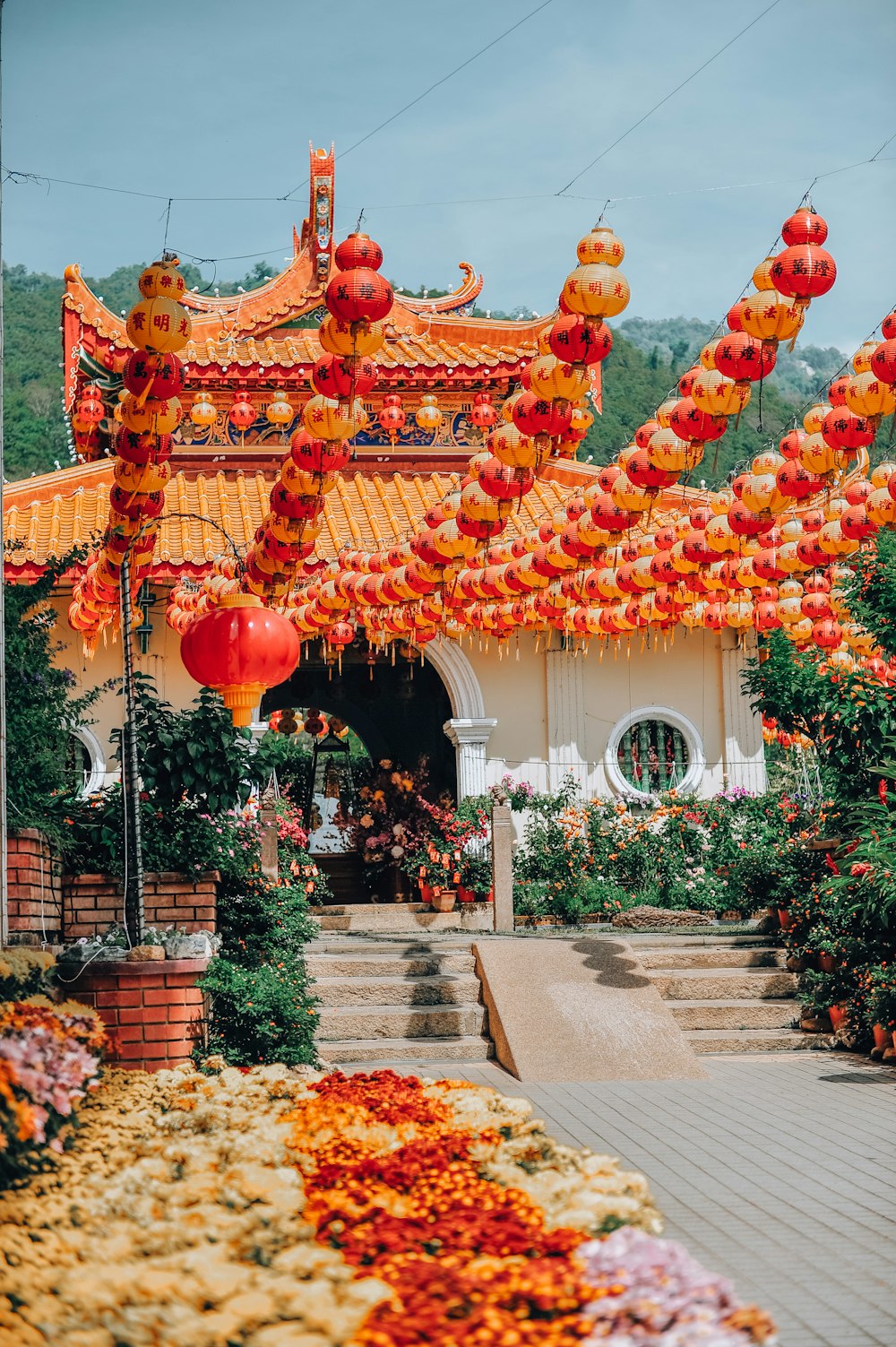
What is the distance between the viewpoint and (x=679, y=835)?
17031 millimetres

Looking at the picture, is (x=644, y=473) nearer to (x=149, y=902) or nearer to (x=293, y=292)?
(x=149, y=902)

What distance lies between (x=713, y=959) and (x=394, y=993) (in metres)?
3.01

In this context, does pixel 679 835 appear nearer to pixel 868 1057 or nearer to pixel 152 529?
pixel 868 1057

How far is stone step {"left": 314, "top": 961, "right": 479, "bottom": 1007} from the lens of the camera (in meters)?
11.5

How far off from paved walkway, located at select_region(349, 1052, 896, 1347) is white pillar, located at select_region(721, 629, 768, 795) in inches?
299

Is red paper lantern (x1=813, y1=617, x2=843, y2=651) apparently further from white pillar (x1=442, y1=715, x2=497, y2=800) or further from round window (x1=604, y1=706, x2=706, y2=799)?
white pillar (x1=442, y1=715, x2=497, y2=800)

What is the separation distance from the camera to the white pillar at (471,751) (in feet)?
Result: 58.6

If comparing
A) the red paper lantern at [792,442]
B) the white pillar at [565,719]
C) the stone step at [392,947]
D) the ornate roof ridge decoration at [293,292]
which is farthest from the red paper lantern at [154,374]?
the ornate roof ridge decoration at [293,292]

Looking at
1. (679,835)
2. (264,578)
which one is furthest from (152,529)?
(679,835)

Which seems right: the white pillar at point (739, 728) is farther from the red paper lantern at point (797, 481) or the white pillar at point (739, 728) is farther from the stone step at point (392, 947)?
the red paper lantern at point (797, 481)

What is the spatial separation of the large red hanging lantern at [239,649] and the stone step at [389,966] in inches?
174

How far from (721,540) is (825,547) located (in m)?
0.97

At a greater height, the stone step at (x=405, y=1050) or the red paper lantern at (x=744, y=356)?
the red paper lantern at (x=744, y=356)

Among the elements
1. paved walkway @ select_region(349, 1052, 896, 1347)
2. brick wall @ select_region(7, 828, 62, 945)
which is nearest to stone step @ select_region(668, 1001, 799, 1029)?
paved walkway @ select_region(349, 1052, 896, 1347)
